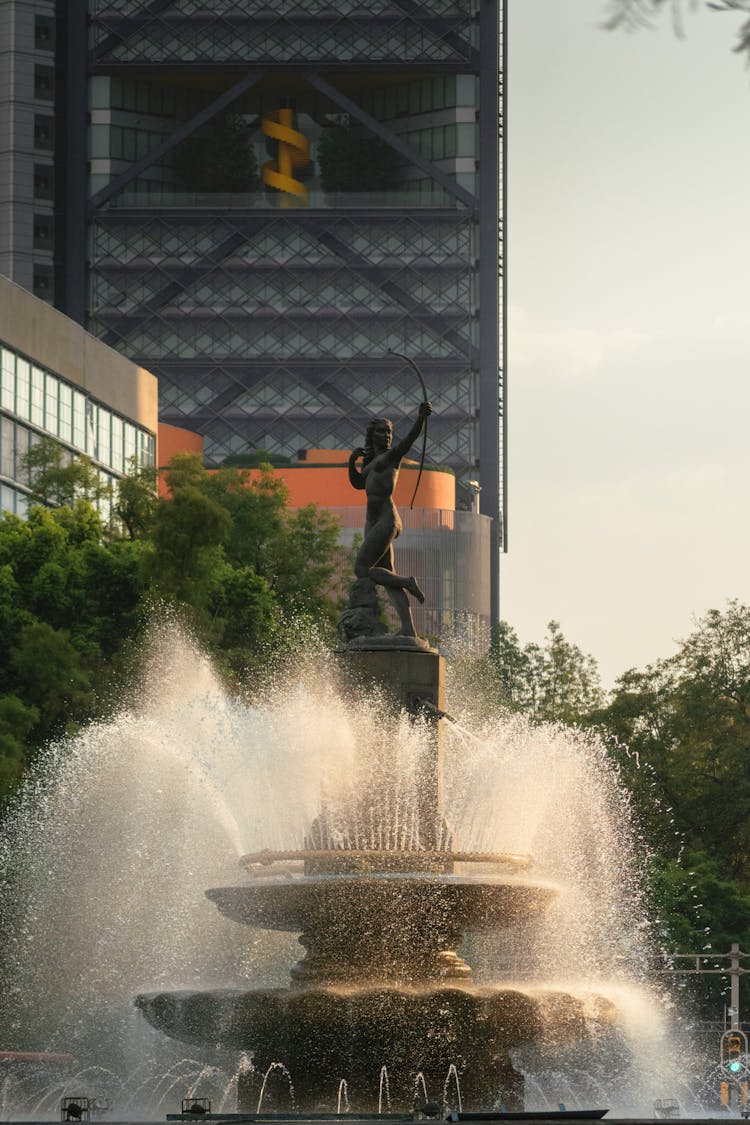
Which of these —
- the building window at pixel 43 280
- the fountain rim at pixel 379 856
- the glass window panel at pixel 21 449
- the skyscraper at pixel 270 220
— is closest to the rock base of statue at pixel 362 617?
the fountain rim at pixel 379 856

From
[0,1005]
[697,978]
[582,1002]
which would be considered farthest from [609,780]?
[582,1002]

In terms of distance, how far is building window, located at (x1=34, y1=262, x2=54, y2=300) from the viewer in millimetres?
175625

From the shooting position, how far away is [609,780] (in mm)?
61688

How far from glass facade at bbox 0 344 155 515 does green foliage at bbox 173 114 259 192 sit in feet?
329

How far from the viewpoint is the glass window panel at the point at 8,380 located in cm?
6806

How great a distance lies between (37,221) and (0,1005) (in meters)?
138

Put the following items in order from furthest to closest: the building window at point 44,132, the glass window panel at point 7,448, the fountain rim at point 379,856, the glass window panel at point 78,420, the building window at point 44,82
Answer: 1. the building window at point 44,132
2. the building window at point 44,82
3. the glass window panel at point 78,420
4. the glass window panel at point 7,448
5. the fountain rim at point 379,856

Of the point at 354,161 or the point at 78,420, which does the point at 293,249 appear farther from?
the point at 78,420

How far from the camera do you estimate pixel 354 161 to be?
184 m

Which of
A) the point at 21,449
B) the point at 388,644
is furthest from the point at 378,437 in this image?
the point at 21,449

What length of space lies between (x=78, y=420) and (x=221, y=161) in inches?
4292

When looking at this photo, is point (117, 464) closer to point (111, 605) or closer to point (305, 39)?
point (111, 605)

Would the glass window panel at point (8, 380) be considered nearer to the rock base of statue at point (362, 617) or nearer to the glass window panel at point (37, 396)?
the glass window panel at point (37, 396)

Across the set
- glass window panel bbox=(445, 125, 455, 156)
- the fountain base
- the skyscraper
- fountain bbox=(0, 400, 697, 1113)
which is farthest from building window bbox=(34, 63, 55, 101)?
the fountain base
